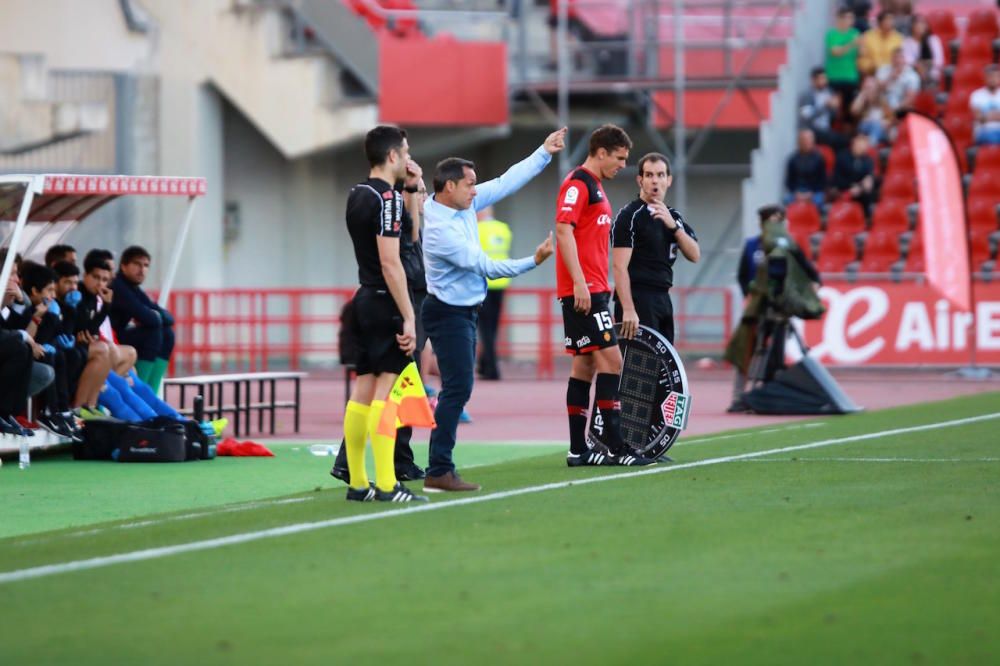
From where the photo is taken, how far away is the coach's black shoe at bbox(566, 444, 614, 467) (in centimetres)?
1192

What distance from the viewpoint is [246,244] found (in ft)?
98.9

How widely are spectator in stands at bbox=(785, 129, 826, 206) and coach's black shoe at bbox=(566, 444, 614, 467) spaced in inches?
624

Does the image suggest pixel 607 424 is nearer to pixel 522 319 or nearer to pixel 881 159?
pixel 522 319

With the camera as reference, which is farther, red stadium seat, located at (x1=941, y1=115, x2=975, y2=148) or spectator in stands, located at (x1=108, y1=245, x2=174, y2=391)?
red stadium seat, located at (x1=941, y1=115, x2=975, y2=148)

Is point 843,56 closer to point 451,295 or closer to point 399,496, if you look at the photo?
point 451,295

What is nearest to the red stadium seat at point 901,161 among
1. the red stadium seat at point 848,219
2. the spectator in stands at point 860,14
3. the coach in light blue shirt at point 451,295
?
the red stadium seat at point 848,219

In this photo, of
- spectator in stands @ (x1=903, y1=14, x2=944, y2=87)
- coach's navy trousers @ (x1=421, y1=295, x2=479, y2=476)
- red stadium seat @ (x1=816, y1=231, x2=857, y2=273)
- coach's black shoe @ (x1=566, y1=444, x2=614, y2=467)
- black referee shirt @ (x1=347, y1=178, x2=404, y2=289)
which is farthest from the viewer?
spectator in stands @ (x1=903, y1=14, x2=944, y2=87)

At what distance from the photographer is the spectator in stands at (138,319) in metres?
15.5

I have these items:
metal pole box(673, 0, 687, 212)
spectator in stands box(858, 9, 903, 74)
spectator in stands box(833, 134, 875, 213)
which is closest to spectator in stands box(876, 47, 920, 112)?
spectator in stands box(858, 9, 903, 74)

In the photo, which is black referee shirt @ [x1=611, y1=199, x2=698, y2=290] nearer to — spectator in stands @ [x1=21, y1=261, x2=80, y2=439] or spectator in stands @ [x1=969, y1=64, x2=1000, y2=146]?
spectator in stands @ [x1=21, y1=261, x2=80, y2=439]

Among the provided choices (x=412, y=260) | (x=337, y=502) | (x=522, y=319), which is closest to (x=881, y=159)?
(x=522, y=319)

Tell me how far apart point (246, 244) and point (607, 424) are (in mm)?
18930

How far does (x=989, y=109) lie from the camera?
2716cm

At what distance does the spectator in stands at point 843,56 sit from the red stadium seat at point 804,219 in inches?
106
